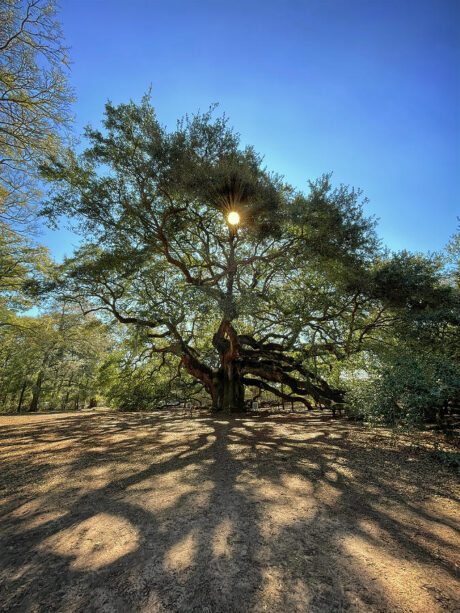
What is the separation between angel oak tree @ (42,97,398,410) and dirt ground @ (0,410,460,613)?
464 cm

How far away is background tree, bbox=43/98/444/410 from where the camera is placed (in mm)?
7828

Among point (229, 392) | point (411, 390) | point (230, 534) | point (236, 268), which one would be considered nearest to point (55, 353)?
point (229, 392)

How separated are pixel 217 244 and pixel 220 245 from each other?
44cm

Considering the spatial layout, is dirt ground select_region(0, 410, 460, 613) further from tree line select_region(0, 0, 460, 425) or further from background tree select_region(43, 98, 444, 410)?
background tree select_region(43, 98, 444, 410)

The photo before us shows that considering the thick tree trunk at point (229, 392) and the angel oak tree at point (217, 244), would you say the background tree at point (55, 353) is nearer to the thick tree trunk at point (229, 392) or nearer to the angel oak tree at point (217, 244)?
the angel oak tree at point (217, 244)

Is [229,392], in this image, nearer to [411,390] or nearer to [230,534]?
[411,390]

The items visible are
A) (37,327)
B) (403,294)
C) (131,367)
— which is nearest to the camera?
(403,294)

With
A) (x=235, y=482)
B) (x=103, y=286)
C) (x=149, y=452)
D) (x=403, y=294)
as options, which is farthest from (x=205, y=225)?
(x=235, y=482)

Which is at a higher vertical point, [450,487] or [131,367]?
[131,367]

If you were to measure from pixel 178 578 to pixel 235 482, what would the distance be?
1.88 meters

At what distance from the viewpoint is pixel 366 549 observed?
2104mm

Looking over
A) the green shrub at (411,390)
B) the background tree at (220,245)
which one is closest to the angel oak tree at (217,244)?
the background tree at (220,245)

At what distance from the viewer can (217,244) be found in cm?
1105

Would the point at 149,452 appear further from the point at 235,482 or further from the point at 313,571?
the point at 313,571
